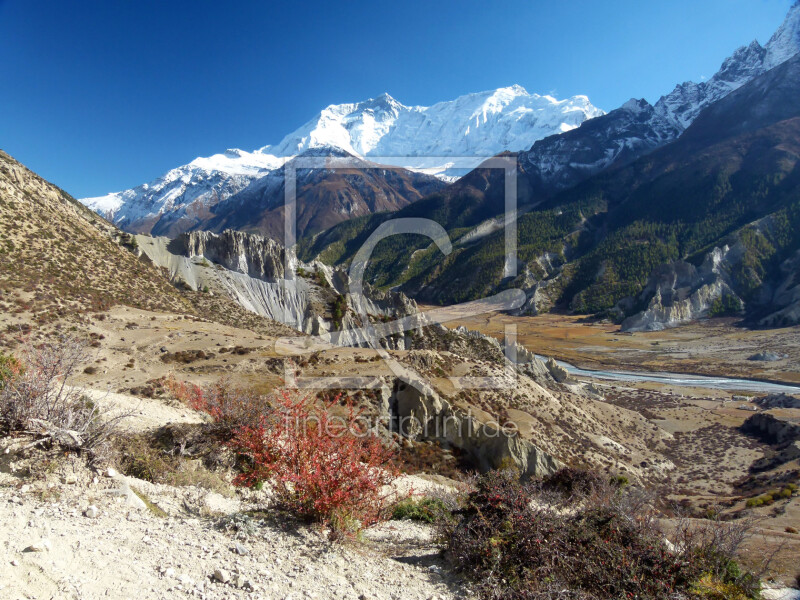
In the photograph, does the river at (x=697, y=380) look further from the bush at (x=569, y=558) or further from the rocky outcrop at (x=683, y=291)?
the bush at (x=569, y=558)

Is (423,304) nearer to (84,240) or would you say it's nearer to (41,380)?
(84,240)

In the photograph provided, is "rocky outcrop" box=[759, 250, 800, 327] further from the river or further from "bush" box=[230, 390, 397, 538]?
"bush" box=[230, 390, 397, 538]

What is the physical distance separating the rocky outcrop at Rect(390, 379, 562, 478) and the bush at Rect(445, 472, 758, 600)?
43.1ft

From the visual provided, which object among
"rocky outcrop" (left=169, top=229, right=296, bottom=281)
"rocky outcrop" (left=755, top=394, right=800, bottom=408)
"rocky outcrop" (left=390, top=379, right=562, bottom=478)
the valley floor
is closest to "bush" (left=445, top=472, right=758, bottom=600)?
"rocky outcrop" (left=390, top=379, right=562, bottom=478)

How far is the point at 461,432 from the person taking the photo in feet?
73.0

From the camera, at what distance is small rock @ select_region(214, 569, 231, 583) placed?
5.06 metres

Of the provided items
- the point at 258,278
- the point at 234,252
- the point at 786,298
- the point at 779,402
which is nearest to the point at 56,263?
the point at 234,252

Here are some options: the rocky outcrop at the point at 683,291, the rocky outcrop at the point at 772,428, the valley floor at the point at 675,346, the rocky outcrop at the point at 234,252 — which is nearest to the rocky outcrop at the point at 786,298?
the valley floor at the point at 675,346

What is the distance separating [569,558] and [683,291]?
156 meters

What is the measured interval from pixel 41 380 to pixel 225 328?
3257 cm

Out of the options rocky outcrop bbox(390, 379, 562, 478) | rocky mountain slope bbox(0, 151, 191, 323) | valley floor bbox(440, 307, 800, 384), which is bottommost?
valley floor bbox(440, 307, 800, 384)

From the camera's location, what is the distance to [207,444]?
10664 mm

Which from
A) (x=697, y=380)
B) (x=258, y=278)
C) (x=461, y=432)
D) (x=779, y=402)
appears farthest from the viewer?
(x=697, y=380)

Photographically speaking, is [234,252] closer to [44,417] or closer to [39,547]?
[44,417]
